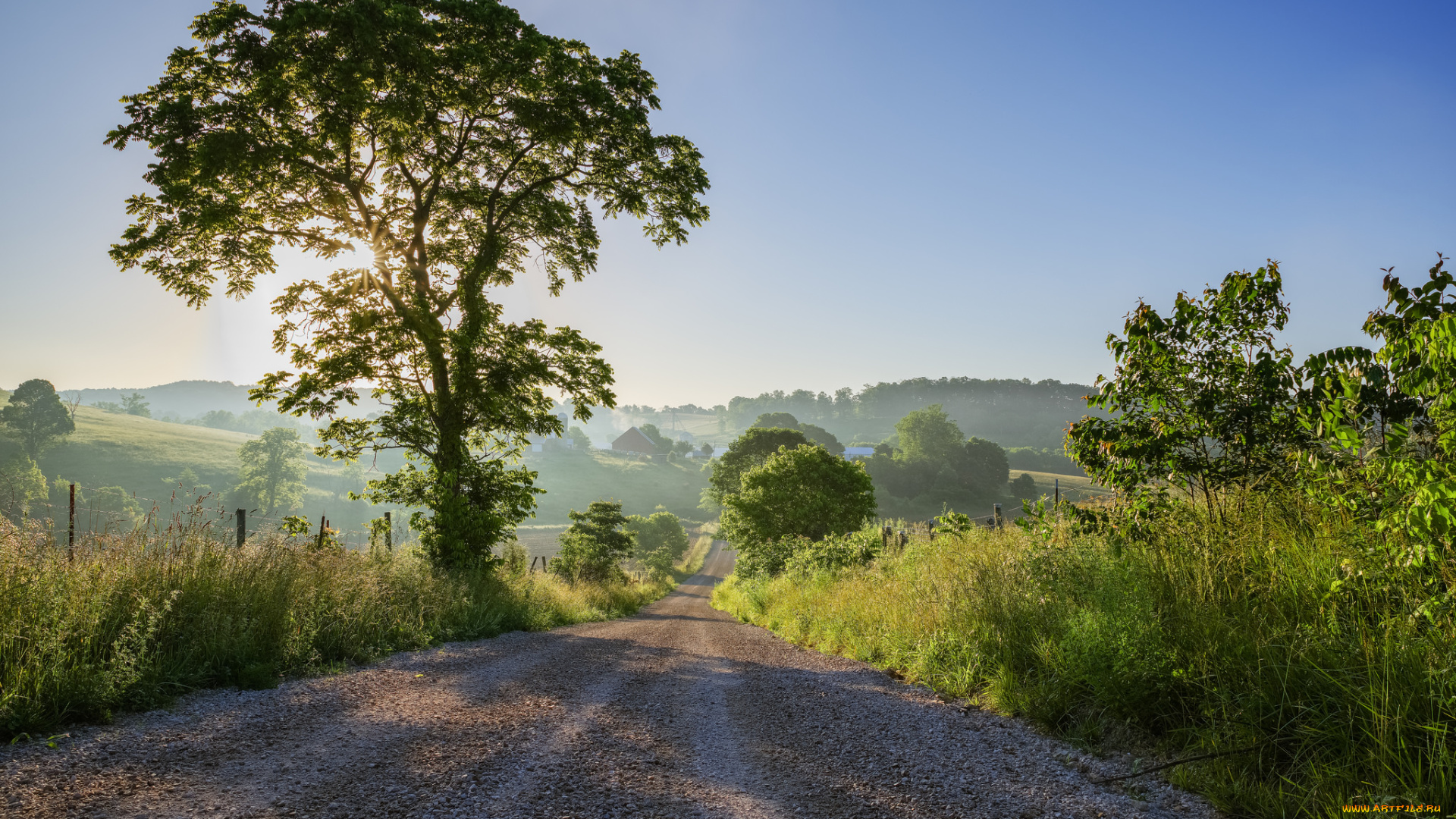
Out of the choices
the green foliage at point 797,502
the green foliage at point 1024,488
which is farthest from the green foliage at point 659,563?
the green foliage at point 1024,488

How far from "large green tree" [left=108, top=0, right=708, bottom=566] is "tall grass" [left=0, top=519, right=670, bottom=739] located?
5.17 m

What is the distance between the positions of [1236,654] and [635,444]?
141 meters

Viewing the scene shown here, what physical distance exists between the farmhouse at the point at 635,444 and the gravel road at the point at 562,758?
135 metres

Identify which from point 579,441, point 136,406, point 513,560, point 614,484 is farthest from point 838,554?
point 136,406

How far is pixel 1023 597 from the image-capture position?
582cm

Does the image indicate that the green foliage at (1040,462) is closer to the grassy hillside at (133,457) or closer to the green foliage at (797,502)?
the green foliage at (797,502)

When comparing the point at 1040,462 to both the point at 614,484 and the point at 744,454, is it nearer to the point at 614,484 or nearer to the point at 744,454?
the point at 744,454

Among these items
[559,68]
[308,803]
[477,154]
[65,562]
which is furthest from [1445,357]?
[477,154]

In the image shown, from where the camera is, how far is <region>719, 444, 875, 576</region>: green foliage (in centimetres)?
2845

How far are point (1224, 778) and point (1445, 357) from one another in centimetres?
259

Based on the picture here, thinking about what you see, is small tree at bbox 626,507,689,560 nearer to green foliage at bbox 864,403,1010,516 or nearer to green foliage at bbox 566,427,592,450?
green foliage at bbox 864,403,1010,516

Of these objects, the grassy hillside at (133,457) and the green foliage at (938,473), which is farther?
the green foliage at (938,473)

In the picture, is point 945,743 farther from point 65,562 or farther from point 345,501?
point 345,501

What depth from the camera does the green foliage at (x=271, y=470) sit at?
65.9 meters
